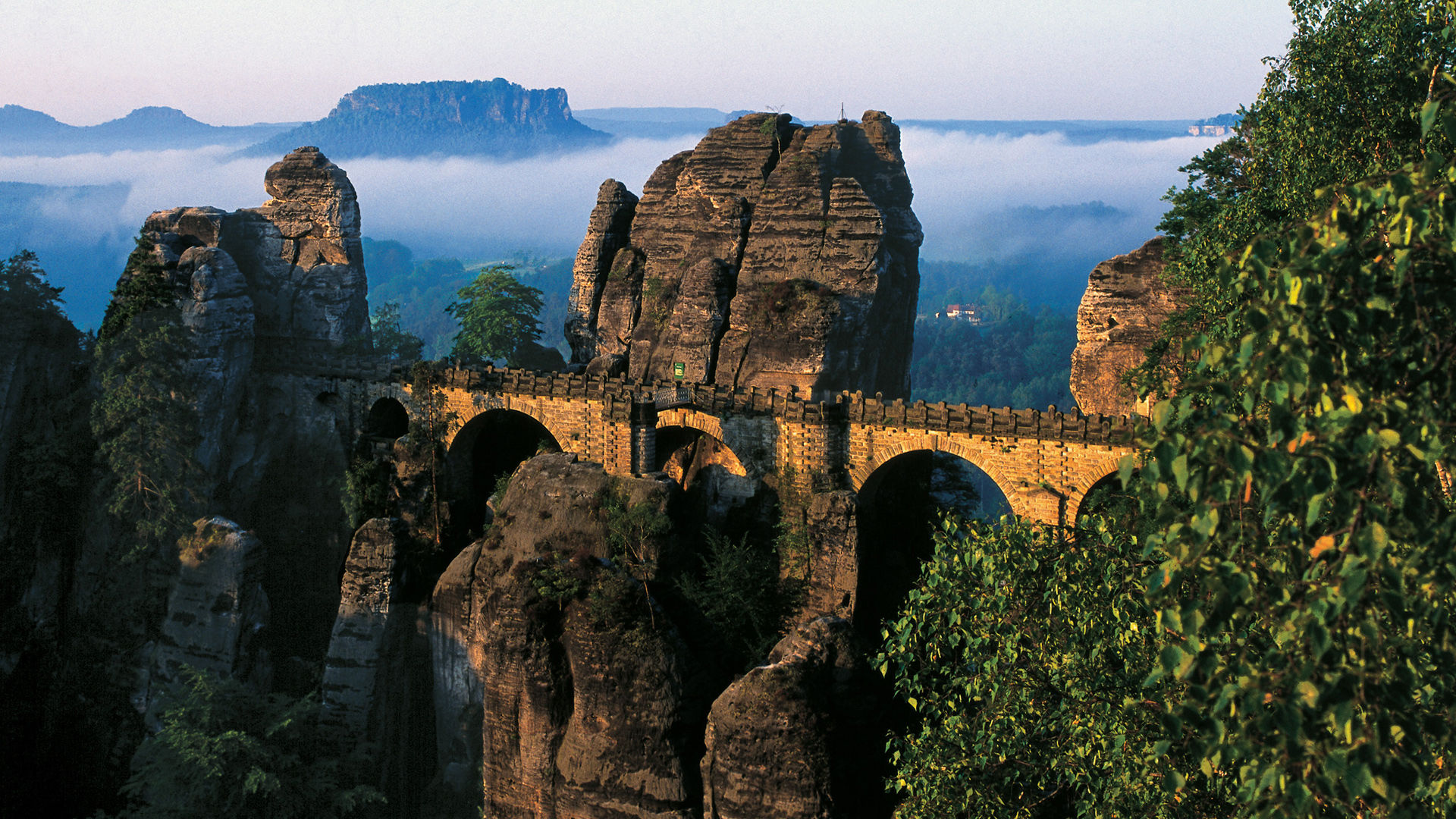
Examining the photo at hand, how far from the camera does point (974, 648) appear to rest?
1745 cm

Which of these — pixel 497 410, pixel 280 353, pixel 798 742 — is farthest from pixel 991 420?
pixel 280 353

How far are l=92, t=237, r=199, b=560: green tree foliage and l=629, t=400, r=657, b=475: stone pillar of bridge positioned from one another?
1614 centimetres

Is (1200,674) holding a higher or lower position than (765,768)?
higher

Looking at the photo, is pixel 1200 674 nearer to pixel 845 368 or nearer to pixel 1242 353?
pixel 1242 353

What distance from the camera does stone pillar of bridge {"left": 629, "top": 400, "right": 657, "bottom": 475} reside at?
3809 cm

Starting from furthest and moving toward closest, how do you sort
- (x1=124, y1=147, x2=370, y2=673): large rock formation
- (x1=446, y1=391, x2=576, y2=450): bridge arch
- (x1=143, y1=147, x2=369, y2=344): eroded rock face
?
(x1=143, y1=147, x2=369, y2=344): eroded rock face → (x1=124, y1=147, x2=370, y2=673): large rock formation → (x1=446, y1=391, x2=576, y2=450): bridge arch

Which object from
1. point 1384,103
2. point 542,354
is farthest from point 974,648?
point 542,354

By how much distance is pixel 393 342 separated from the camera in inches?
2616

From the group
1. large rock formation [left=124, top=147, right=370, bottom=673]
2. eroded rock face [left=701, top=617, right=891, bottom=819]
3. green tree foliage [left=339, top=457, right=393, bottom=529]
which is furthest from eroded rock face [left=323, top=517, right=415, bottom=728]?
eroded rock face [left=701, top=617, right=891, bottom=819]

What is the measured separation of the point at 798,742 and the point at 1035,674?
8.60 metres

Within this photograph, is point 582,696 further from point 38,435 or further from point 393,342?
point 393,342

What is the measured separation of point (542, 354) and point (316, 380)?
664 inches

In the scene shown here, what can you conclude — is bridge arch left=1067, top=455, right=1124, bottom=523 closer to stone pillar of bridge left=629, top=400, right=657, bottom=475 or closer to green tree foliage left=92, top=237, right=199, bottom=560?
stone pillar of bridge left=629, top=400, right=657, bottom=475

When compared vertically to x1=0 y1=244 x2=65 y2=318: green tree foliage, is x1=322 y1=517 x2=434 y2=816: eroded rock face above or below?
below
